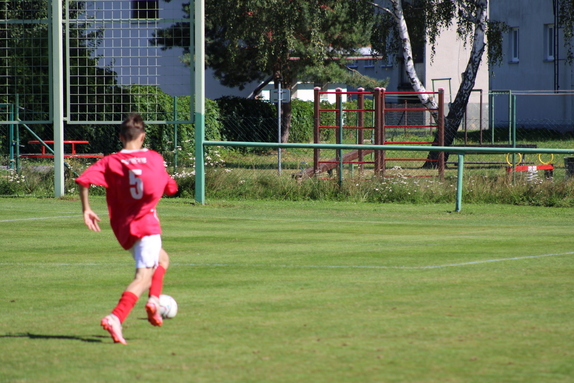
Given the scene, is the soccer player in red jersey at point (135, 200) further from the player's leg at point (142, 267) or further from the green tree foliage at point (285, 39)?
the green tree foliage at point (285, 39)

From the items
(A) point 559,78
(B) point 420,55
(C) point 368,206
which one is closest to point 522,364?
(C) point 368,206

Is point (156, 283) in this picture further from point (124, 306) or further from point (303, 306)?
point (303, 306)

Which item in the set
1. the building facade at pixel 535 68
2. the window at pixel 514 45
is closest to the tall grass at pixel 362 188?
the building facade at pixel 535 68

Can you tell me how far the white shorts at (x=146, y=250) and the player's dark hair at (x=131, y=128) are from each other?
26.8 inches

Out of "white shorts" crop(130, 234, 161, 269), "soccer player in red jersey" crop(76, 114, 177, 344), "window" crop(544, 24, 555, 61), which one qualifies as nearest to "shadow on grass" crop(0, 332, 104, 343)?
"soccer player in red jersey" crop(76, 114, 177, 344)

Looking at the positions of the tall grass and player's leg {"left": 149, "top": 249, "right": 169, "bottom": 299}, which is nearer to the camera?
player's leg {"left": 149, "top": 249, "right": 169, "bottom": 299}

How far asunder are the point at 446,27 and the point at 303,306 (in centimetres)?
2340

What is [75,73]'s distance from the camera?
1933 centimetres

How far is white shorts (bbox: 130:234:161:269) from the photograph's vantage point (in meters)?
5.88

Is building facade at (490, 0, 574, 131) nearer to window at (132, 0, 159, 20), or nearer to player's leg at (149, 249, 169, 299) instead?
window at (132, 0, 159, 20)

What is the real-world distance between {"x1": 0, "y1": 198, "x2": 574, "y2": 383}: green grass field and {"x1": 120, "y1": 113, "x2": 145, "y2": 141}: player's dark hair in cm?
133

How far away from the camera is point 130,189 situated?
5.88 m

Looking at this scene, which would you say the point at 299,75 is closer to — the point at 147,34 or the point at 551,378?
the point at 147,34

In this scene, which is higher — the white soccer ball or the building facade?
the building facade
